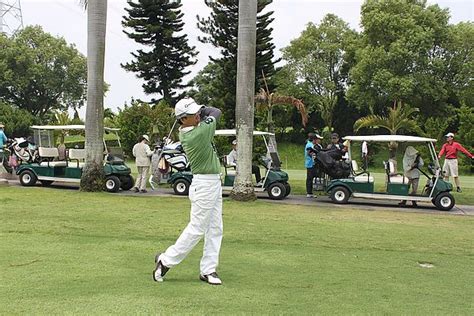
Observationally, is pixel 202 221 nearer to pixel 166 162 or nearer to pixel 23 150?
pixel 166 162

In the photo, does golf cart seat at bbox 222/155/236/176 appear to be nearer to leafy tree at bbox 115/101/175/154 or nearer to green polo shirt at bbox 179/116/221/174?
green polo shirt at bbox 179/116/221/174

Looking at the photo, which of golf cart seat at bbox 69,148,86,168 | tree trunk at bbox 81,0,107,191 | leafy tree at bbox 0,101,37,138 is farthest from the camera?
leafy tree at bbox 0,101,37,138

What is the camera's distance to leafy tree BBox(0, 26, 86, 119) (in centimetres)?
4778

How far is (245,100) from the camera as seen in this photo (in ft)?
41.9

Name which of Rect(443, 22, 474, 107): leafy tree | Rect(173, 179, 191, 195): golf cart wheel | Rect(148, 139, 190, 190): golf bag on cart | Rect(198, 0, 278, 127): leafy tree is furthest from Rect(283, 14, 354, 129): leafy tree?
Rect(173, 179, 191, 195): golf cart wheel

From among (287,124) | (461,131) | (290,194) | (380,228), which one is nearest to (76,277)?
(380,228)

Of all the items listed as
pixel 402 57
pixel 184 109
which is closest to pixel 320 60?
pixel 402 57

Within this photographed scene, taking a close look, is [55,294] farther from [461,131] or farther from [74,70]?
[74,70]

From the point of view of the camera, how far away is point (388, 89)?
35594 mm

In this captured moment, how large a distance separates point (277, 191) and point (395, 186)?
2.89 metres

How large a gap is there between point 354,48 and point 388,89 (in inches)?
249

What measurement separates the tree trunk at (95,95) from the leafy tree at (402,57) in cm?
2540

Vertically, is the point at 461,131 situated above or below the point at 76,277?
above

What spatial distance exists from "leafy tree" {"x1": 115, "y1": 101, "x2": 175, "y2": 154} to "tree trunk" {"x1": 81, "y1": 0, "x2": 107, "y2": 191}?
618 inches
